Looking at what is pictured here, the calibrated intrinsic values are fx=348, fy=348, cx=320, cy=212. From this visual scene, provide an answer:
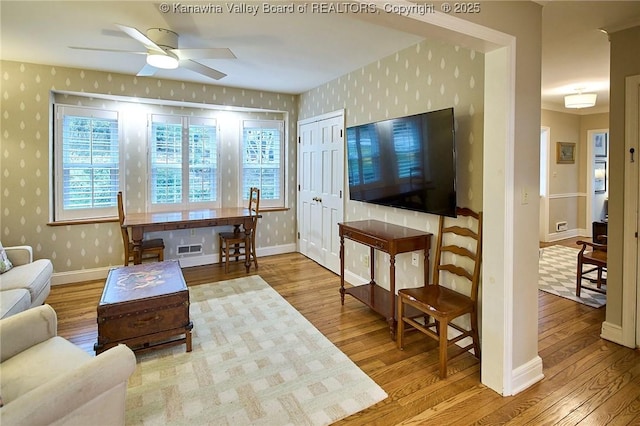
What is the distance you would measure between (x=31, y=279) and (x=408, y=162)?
336 cm

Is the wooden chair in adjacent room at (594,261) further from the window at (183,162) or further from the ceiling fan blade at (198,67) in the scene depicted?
the window at (183,162)

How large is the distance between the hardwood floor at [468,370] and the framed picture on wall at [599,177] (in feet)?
15.0

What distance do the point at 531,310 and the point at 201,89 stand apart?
4590 millimetres

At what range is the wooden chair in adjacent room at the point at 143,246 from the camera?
4.07 m

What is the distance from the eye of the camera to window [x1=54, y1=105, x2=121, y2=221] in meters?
4.27

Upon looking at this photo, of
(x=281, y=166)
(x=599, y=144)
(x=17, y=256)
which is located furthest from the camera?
(x=599, y=144)

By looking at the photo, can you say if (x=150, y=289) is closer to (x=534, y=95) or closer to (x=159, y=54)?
(x=159, y=54)

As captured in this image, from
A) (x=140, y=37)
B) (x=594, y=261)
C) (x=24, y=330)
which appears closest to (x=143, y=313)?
(x=24, y=330)

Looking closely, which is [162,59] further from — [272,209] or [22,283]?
[272,209]

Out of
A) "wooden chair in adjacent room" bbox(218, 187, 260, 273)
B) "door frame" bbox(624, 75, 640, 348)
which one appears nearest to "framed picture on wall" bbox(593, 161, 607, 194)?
"door frame" bbox(624, 75, 640, 348)

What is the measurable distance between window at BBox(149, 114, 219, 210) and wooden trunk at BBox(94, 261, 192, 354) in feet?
7.58

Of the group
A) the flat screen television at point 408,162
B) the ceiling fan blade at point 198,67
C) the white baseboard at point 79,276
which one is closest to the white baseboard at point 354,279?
the flat screen television at point 408,162

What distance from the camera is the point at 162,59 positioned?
113 inches

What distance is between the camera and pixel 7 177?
3906mm
